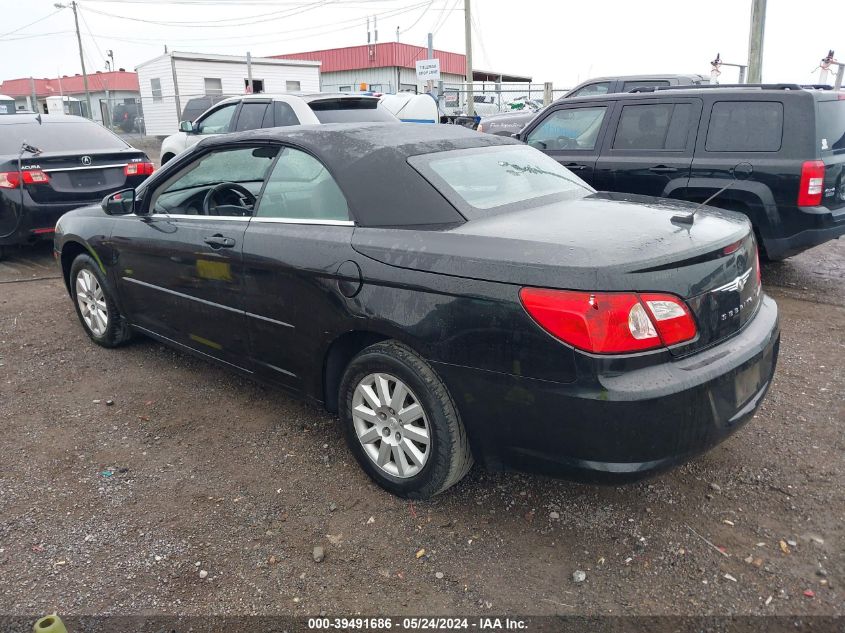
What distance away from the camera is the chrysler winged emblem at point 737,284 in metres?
2.65

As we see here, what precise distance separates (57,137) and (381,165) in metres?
6.09

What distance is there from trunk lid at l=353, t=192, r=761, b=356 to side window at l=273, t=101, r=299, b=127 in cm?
604

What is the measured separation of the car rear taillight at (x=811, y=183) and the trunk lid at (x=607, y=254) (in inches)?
122

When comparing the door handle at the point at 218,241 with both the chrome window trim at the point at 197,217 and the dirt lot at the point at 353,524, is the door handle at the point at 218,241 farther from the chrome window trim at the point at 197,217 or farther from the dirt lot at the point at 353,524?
the dirt lot at the point at 353,524

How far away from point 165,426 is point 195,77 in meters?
26.3

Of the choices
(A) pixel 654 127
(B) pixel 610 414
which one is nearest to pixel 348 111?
(A) pixel 654 127

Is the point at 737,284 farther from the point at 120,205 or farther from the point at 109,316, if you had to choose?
the point at 109,316

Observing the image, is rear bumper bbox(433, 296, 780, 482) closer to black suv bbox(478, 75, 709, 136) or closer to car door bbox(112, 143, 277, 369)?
car door bbox(112, 143, 277, 369)

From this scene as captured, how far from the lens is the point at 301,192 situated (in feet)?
11.0

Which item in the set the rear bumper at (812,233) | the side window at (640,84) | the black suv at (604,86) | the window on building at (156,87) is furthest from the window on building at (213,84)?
the rear bumper at (812,233)

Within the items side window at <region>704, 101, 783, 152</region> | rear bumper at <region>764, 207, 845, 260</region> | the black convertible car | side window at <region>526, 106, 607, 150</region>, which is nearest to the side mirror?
the black convertible car

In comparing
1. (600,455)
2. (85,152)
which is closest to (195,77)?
(85,152)

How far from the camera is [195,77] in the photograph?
26.8 m

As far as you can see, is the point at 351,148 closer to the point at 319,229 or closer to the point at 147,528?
the point at 319,229
